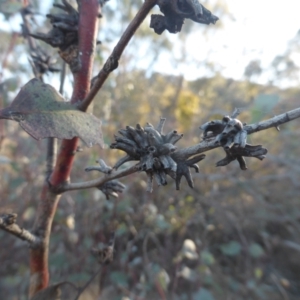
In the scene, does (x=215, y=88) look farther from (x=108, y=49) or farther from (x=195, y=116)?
(x=108, y=49)

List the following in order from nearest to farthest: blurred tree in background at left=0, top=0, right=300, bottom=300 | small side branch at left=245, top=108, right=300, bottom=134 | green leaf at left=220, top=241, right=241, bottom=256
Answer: small side branch at left=245, top=108, right=300, bottom=134 < blurred tree in background at left=0, top=0, right=300, bottom=300 < green leaf at left=220, top=241, right=241, bottom=256

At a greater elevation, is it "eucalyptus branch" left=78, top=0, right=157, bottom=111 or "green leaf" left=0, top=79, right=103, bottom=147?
"eucalyptus branch" left=78, top=0, right=157, bottom=111

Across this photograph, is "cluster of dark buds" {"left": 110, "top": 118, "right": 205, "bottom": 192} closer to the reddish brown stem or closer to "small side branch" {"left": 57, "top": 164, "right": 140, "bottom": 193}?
"small side branch" {"left": 57, "top": 164, "right": 140, "bottom": 193}

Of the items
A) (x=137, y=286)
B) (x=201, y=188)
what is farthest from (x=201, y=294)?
(x=201, y=188)

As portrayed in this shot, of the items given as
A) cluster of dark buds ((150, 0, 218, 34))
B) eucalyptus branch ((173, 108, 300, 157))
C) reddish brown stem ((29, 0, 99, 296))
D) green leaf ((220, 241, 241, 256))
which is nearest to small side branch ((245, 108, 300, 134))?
eucalyptus branch ((173, 108, 300, 157))

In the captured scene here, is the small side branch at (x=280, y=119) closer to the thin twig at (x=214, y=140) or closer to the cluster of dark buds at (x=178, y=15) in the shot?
the thin twig at (x=214, y=140)

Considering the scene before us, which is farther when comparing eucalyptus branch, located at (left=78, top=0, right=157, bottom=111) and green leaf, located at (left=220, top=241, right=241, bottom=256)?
green leaf, located at (left=220, top=241, right=241, bottom=256)

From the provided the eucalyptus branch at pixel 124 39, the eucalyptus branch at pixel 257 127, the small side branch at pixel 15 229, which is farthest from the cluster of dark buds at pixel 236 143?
the small side branch at pixel 15 229
